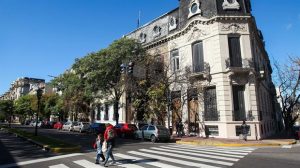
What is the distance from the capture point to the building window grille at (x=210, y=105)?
24.0m

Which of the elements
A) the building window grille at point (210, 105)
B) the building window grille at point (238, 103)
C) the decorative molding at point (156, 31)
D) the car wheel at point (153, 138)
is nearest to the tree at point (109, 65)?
the decorative molding at point (156, 31)

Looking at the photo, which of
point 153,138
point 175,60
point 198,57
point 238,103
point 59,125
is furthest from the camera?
point 59,125

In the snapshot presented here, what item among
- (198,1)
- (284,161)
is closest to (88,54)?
(198,1)

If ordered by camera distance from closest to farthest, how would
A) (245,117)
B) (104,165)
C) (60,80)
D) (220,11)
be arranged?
(104,165) < (245,117) < (220,11) < (60,80)

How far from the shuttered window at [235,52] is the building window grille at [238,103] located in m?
2.19

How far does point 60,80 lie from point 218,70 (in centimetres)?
3105

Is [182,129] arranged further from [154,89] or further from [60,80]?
[60,80]

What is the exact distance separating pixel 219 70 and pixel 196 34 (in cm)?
479

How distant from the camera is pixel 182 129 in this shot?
25.5 metres

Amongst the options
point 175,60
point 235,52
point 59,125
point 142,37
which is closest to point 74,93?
point 59,125

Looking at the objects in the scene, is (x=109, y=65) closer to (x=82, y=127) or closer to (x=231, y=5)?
(x=82, y=127)

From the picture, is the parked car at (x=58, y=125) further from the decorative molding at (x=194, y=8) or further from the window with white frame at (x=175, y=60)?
the decorative molding at (x=194, y=8)

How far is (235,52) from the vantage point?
24594mm

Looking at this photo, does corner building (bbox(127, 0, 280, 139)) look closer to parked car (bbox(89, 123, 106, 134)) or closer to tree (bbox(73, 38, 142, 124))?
tree (bbox(73, 38, 142, 124))
